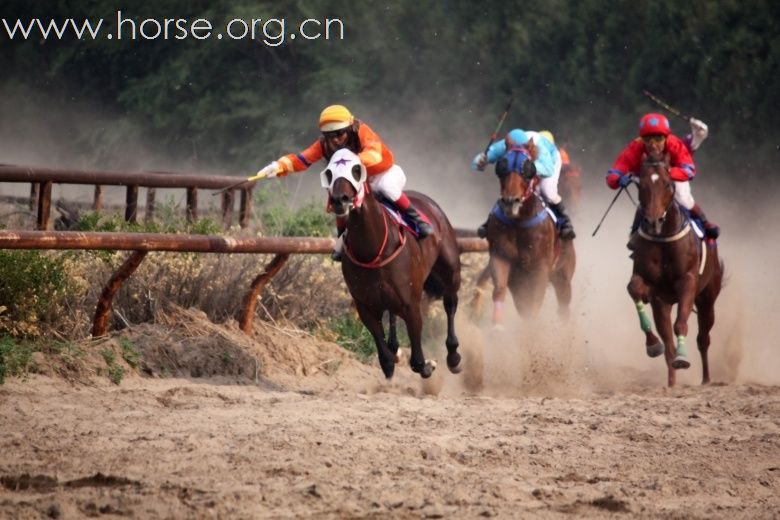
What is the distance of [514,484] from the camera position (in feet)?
24.0

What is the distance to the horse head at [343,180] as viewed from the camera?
9.95m

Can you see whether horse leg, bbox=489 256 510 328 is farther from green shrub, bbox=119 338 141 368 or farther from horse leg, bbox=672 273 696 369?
green shrub, bbox=119 338 141 368

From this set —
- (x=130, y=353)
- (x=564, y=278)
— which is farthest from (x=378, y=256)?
(x=564, y=278)

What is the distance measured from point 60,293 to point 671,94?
20.6m

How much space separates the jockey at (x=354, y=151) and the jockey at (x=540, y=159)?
8.57ft

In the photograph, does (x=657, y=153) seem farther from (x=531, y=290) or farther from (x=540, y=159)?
(x=531, y=290)

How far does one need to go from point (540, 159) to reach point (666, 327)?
2.23 metres

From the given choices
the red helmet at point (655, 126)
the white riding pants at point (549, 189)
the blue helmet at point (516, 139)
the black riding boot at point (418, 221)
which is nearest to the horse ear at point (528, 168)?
the blue helmet at point (516, 139)

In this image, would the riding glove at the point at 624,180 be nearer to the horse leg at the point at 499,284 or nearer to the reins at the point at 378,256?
the horse leg at the point at 499,284

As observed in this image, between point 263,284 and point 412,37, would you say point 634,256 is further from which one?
point 412,37

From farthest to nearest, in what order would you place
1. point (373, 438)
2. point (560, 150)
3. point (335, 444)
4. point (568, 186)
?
point (568, 186) < point (560, 150) < point (373, 438) < point (335, 444)

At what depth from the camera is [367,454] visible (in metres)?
7.86

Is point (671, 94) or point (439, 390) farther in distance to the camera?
point (671, 94)

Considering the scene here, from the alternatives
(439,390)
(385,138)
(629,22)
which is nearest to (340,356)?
(439,390)
